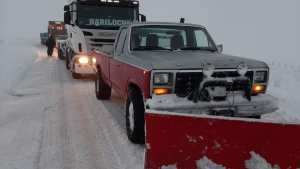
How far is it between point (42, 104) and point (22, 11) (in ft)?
343

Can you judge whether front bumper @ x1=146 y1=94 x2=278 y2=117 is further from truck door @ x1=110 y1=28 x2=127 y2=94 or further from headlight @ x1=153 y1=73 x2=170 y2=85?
truck door @ x1=110 y1=28 x2=127 y2=94

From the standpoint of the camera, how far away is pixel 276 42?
5756cm

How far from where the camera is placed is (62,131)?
20.6 feet

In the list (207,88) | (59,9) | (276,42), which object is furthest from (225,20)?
(207,88)

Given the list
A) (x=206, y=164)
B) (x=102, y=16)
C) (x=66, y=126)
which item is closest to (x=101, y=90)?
(x=66, y=126)

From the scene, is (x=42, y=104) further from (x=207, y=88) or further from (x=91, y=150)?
(x=207, y=88)

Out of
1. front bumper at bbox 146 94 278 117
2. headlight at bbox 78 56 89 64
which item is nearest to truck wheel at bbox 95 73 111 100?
headlight at bbox 78 56 89 64

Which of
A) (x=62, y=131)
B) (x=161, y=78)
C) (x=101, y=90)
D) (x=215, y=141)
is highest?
(x=161, y=78)

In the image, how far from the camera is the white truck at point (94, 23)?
11695mm

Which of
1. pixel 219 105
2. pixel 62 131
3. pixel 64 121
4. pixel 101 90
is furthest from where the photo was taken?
pixel 101 90

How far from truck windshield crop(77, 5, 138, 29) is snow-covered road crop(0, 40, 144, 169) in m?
2.35

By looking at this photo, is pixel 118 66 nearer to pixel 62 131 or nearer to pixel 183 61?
pixel 62 131

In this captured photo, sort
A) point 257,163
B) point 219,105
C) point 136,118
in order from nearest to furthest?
point 257,163 → point 219,105 → point 136,118

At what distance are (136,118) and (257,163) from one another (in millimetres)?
2065
